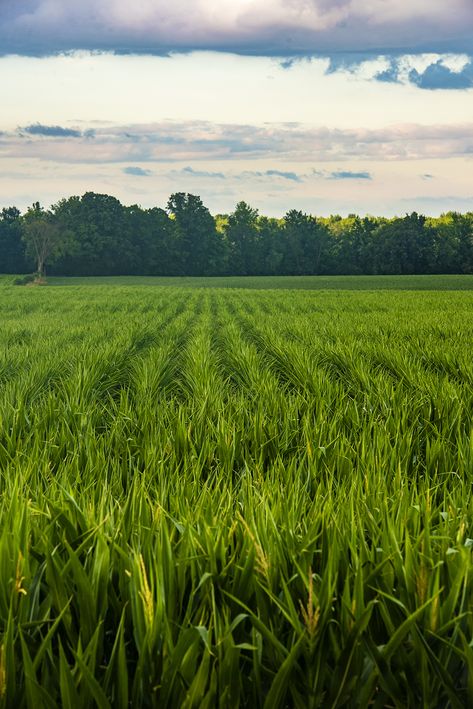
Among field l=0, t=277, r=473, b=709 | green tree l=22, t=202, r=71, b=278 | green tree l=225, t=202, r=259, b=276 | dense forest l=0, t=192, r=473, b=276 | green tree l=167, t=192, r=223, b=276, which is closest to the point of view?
field l=0, t=277, r=473, b=709

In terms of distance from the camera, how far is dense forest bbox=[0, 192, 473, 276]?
263ft

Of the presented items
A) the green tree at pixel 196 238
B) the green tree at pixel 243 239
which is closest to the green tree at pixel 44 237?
the green tree at pixel 196 238

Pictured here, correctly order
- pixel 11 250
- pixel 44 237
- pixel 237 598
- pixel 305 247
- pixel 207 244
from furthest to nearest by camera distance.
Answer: pixel 305 247 < pixel 207 244 < pixel 11 250 < pixel 44 237 < pixel 237 598

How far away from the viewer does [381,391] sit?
5.03 metres

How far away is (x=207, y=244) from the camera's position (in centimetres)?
9194

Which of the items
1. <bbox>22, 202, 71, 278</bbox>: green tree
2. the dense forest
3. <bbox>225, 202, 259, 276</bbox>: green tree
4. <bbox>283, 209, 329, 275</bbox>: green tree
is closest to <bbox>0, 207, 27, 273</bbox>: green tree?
the dense forest

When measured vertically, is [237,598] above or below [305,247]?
below

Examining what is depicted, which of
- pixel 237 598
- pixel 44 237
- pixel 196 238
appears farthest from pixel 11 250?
pixel 237 598

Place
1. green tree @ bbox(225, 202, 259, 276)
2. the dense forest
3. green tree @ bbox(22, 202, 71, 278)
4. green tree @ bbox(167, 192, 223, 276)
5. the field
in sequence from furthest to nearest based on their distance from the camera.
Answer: green tree @ bbox(225, 202, 259, 276) < green tree @ bbox(167, 192, 223, 276) < the dense forest < green tree @ bbox(22, 202, 71, 278) < the field

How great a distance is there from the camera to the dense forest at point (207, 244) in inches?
3152

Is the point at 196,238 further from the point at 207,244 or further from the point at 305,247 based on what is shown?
the point at 305,247

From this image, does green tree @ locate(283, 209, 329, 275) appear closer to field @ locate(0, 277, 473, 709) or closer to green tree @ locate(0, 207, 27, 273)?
green tree @ locate(0, 207, 27, 273)

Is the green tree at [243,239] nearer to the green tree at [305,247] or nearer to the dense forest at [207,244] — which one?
the dense forest at [207,244]

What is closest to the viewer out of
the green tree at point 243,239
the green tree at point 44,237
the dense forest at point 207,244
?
the green tree at point 44,237
